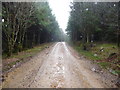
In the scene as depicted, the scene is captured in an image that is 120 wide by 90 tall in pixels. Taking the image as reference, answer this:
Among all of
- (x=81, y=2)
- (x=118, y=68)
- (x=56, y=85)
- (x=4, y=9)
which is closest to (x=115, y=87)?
(x=56, y=85)

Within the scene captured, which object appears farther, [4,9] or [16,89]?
[4,9]

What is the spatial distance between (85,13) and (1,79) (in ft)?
64.5

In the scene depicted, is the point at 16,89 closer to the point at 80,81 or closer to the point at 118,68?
the point at 80,81

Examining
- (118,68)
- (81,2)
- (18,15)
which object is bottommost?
(118,68)

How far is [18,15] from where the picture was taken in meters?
20.6

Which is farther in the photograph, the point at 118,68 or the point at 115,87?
the point at 118,68

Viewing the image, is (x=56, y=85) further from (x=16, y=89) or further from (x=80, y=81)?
(x=16, y=89)

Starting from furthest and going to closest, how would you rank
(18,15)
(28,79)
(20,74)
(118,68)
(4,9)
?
(18,15) < (4,9) < (118,68) < (20,74) < (28,79)

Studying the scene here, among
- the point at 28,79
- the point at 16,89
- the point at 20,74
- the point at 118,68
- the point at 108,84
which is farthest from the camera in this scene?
the point at 118,68

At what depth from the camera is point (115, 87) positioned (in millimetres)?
7957

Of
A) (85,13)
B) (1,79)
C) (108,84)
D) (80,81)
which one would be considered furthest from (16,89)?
(85,13)

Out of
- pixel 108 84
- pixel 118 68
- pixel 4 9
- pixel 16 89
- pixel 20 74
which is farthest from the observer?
pixel 4 9

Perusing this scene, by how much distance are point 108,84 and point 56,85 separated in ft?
9.68

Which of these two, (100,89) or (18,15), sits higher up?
(18,15)
